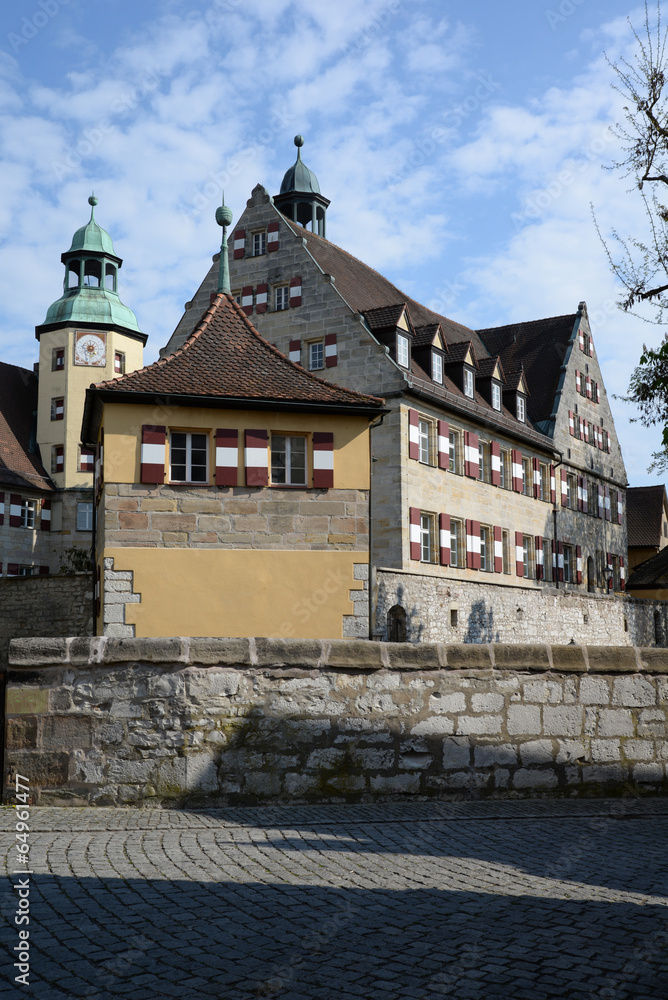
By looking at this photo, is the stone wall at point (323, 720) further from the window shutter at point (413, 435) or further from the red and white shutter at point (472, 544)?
the red and white shutter at point (472, 544)

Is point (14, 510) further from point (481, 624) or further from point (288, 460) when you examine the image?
point (288, 460)

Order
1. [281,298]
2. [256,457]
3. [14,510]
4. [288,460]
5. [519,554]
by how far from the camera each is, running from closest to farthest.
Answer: [256,457]
[288,460]
[281,298]
[519,554]
[14,510]

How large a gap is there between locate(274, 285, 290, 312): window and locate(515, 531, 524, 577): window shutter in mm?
11003

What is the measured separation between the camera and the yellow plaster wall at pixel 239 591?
58.5ft

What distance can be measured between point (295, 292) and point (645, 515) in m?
32.4

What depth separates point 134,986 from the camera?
362 cm

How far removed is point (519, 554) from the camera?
33.9 metres

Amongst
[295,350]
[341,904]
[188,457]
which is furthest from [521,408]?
[341,904]

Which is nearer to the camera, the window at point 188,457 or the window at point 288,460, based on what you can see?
the window at point 188,457

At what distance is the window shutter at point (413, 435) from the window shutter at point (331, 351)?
116 inches

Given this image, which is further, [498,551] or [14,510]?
[14,510]

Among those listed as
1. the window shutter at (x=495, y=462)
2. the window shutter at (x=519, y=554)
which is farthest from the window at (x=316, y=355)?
the window shutter at (x=519, y=554)

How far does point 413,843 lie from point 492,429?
1078 inches

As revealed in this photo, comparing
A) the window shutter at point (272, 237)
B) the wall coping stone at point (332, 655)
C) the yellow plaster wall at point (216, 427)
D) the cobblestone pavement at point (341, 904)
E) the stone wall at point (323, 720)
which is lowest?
the cobblestone pavement at point (341, 904)
